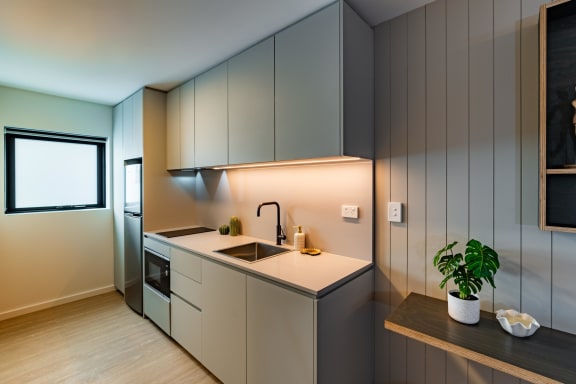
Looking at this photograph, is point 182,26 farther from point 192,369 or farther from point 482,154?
point 192,369

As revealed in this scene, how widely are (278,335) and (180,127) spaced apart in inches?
84.3

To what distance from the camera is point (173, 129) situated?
2.81 m

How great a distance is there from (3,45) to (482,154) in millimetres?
3131

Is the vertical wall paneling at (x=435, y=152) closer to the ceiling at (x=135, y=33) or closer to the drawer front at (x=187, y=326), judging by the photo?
the ceiling at (x=135, y=33)

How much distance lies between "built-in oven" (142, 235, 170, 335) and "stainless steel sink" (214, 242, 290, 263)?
2.12 feet

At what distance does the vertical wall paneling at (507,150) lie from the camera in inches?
50.3

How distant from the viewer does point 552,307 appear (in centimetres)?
121

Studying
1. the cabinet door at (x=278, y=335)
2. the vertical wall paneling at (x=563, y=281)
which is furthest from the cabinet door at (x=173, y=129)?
the vertical wall paneling at (x=563, y=281)

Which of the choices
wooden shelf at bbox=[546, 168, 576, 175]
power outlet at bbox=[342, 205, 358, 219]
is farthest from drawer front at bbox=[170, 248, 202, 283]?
wooden shelf at bbox=[546, 168, 576, 175]

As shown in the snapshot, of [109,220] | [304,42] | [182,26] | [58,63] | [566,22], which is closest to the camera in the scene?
[566,22]

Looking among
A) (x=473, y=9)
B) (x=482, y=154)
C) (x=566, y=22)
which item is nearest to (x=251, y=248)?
(x=482, y=154)

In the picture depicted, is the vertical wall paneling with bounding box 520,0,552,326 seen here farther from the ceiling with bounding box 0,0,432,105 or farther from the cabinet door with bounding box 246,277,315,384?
the cabinet door with bounding box 246,277,315,384

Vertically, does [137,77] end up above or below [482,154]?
above

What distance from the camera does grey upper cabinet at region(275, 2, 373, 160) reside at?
1.46 metres
